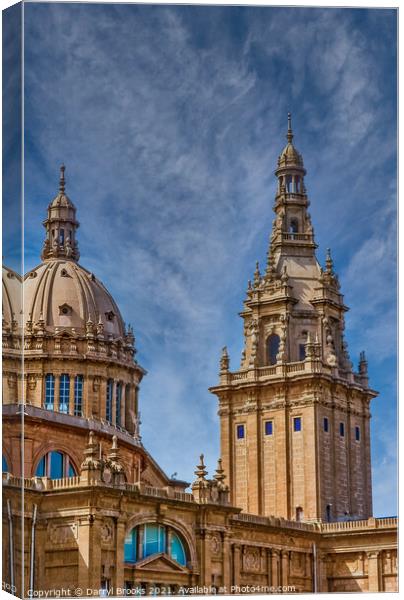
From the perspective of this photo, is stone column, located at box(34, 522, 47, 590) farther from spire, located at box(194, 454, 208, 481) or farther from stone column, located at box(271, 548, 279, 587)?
stone column, located at box(271, 548, 279, 587)

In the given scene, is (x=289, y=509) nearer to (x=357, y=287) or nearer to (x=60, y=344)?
(x=60, y=344)

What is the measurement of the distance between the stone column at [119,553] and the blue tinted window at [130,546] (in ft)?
2.27

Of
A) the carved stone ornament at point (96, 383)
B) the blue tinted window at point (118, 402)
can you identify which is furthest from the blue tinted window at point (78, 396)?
the blue tinted window at point (118, 402)

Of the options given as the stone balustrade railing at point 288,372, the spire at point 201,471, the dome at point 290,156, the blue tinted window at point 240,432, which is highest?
the dome at point 290,156

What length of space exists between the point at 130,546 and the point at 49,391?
2097 centimetres

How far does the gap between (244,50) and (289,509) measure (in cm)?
3345

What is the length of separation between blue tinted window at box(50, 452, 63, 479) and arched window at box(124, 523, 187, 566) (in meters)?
6.26

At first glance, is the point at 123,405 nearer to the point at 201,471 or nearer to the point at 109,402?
the point at 109,402

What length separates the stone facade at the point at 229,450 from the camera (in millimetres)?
50219

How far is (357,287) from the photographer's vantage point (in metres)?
47.4

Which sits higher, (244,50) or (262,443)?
(244,50)

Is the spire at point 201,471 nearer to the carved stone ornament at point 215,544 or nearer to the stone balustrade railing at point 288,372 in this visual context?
the carved stone ornament at point 215,544

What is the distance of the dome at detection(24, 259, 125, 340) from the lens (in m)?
73.6
